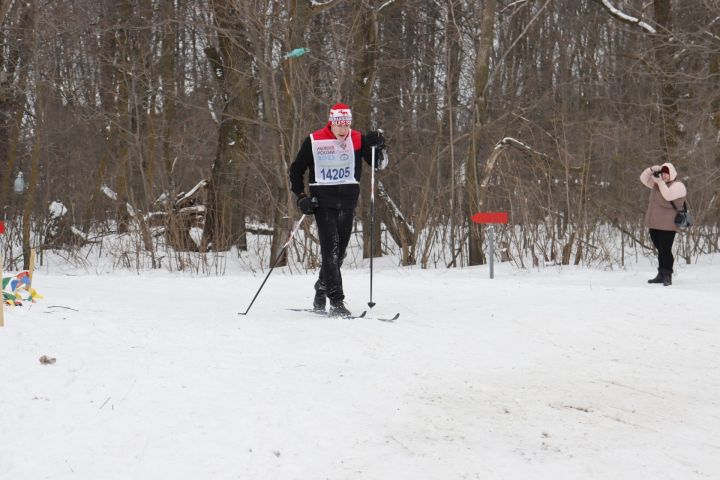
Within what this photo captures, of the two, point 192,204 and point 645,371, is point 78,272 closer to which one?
point 192,204

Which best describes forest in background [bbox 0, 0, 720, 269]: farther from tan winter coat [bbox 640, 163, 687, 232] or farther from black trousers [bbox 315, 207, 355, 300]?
black trousers [bbox 315, 207, 355, 300]

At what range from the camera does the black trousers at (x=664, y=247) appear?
11.2 metres

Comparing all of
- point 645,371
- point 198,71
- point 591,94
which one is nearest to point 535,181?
point 645,371

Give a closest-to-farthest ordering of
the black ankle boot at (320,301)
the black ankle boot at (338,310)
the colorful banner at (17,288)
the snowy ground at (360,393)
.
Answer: the snowy ground at (360,393) < the colorful banner at (17,288) < the black ankle boot at (338,310) < the black ankle boot at (320,301)

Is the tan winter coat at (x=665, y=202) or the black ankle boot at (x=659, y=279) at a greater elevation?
the tan winter coat at (x=665, y=202)

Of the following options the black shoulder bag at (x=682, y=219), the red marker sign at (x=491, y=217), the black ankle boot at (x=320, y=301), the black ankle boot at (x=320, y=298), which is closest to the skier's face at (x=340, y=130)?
the black ankle boot at (x=320, y=298)

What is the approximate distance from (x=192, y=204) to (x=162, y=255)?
6.22m

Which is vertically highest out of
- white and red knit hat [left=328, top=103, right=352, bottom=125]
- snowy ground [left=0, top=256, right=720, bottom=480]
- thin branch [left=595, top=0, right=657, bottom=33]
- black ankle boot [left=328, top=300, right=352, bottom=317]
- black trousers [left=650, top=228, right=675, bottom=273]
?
thin branch [left=595, top=0, right=657, bottom=33]

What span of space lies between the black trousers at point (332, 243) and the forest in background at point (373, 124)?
259 inches

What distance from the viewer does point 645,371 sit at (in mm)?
5938

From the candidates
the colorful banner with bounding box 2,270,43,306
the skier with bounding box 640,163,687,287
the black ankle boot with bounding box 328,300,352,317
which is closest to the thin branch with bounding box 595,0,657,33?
the skier with bounding box 640,163,687,287

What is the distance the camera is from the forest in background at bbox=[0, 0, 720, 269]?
15438mm

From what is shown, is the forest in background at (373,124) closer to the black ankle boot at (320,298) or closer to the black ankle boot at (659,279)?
the black ankle boot at (659,279)

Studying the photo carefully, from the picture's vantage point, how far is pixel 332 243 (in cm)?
786
